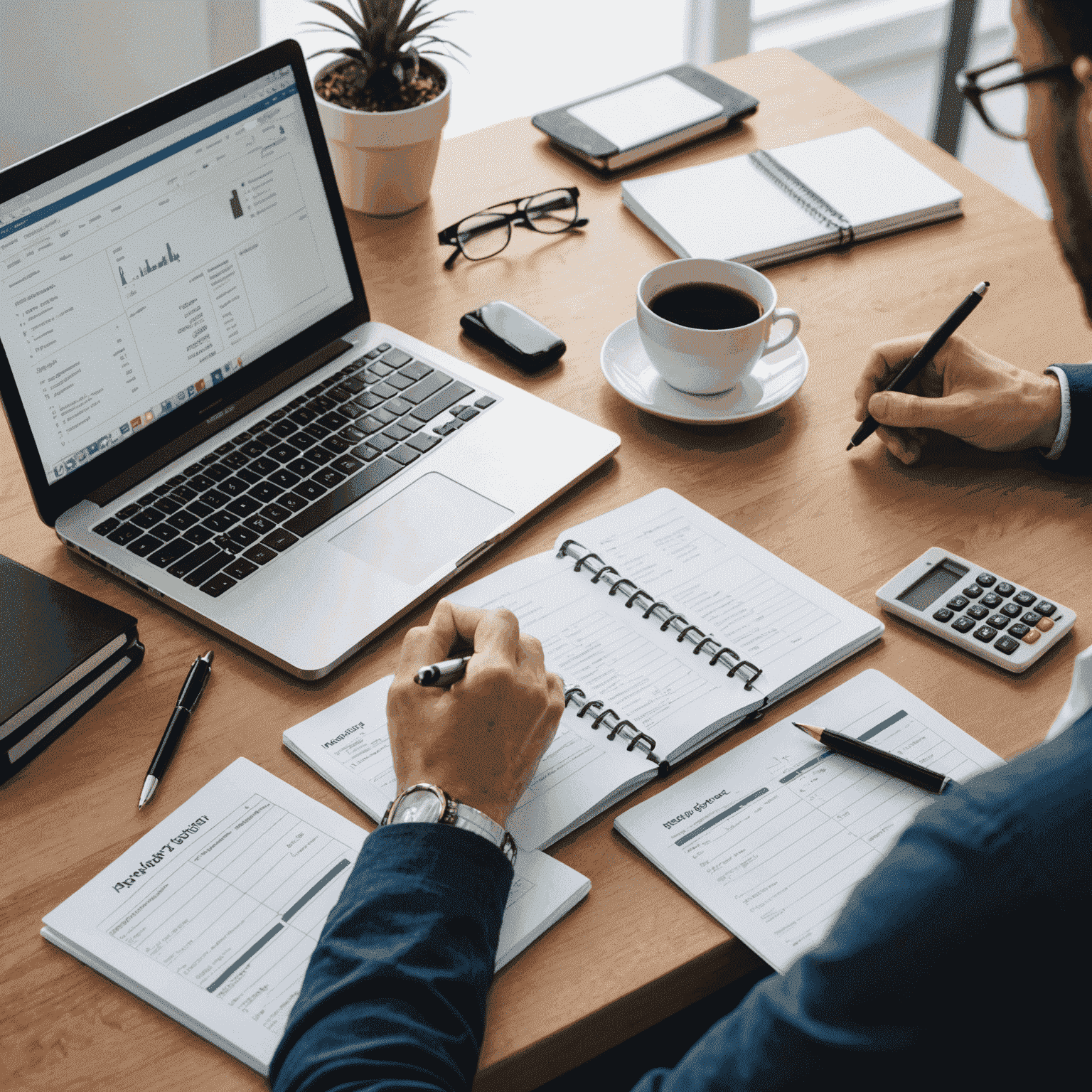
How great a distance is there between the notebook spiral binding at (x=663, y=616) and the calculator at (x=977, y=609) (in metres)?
0.16

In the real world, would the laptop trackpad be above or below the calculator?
above

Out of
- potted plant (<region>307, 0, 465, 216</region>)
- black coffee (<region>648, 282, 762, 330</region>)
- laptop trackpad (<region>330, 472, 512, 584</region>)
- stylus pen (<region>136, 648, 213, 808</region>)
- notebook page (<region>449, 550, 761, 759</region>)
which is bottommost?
notebook page (<region>449, 550, 761, 759</region>)

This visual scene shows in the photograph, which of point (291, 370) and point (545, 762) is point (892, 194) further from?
point (545, 762)

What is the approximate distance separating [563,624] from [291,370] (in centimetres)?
42

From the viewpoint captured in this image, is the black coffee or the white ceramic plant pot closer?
the black coffee

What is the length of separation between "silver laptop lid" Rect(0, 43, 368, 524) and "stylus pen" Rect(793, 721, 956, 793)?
2.07ft

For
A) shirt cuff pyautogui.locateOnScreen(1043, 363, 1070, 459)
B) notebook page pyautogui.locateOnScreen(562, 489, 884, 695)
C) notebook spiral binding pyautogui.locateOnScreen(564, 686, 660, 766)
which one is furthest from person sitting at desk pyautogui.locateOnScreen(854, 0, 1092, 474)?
notebook spiral binding pyautogui.locateOnScreen(564, 686, 660, 766)

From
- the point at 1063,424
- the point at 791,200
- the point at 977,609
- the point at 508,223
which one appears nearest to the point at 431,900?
the point at 977,609

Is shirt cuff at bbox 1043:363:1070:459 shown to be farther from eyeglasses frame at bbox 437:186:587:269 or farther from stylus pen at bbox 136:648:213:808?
stylus pen at bbox 136:648:213:808

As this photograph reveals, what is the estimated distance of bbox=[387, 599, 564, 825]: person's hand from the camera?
32.0 inches

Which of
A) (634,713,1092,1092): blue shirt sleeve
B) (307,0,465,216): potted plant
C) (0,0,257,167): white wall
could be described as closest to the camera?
(634,713,1092,1092): blue shirt sleeve

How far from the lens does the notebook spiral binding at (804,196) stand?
56.5 inches

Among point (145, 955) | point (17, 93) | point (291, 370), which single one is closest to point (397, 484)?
point (291, 370)

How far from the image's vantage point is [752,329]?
1138 millimetres
